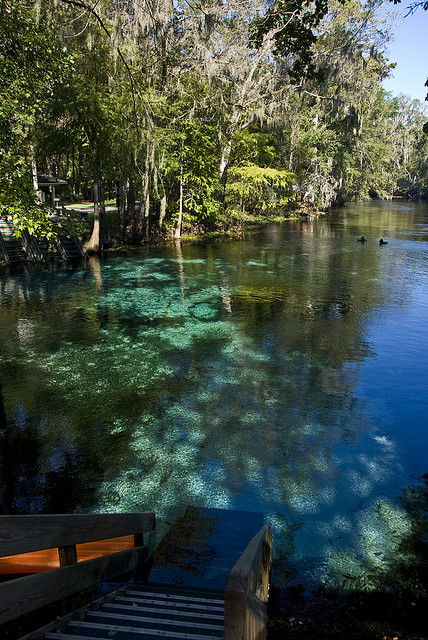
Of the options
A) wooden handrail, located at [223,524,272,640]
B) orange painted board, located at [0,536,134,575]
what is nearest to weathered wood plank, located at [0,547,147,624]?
orange painted board, located at [0,536,134,575]

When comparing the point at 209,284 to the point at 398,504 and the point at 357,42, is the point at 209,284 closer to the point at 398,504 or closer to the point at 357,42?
the point at 398,504

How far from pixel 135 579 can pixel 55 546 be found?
1.94 meters

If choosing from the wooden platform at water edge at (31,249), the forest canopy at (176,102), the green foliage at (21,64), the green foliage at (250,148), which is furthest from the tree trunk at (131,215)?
the green foliage at (21,64)

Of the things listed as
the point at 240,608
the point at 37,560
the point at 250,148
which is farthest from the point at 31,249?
the point at 240,608

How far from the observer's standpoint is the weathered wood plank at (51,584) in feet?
6.31

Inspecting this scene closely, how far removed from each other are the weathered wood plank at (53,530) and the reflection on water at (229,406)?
2.49 m

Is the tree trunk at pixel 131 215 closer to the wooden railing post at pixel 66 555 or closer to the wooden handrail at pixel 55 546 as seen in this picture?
the wooden handrail at pixel 55 546

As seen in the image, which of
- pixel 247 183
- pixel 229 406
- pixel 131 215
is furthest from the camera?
pixel 247 183

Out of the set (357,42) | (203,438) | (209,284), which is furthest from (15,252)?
(357,42)

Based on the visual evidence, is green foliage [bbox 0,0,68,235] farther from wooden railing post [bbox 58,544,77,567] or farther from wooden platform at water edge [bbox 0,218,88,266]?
wooden platform at water edge [bbox 0,218,88,266]

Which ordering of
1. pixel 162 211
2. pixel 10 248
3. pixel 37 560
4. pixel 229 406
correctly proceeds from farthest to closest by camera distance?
pixel 162 211 < pixel 10 248 < pixel 229 406 < pixel 37 560

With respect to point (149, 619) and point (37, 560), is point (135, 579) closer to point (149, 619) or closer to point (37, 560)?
point (37, 560)

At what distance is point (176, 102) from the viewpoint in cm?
2541

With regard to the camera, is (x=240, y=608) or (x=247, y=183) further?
(x=247, y=183)
